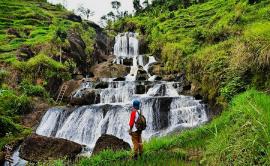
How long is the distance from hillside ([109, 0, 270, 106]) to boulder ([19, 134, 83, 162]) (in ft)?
24.8

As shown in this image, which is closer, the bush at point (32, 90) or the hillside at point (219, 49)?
the hillside at point (219, 49)

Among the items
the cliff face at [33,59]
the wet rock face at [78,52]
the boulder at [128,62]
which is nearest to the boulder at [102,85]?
the cliff face at [33,59]

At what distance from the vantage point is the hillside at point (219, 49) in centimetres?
1366

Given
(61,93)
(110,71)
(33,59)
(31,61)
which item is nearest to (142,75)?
(110,71)

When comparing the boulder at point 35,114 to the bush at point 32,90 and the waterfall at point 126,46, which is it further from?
the waterfall at point 126,46

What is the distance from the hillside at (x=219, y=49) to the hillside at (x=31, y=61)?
9407mm

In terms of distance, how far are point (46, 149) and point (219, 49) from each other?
11.6 m

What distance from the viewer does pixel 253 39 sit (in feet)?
44.2

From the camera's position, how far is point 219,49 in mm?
20906

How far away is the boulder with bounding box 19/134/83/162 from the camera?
1528cm

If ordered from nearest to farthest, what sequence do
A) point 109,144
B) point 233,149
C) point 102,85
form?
1. point 233,149
2. point 109,144
3. point 102,85

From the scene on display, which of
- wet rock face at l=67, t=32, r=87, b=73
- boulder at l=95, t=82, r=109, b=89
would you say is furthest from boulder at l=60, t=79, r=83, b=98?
wet rock face at l=67, t=32, r=87, b=73

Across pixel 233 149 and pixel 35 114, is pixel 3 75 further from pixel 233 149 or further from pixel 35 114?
pixel 233 149

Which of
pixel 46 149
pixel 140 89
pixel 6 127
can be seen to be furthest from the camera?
pixel 140 89
